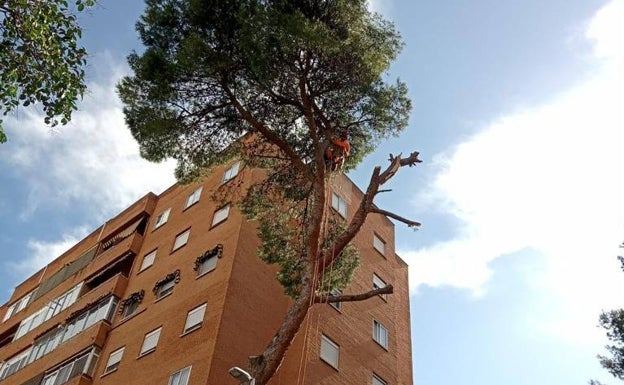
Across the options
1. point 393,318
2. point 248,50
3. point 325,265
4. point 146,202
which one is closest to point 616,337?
point 393,318

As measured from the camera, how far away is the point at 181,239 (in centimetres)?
2323

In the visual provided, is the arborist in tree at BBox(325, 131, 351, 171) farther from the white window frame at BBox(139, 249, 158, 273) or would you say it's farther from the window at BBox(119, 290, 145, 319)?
the white window frame at BBox(139, 249, 158, 273)

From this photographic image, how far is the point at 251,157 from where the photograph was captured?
1501 centimetres

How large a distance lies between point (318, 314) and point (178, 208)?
9246 millimetres

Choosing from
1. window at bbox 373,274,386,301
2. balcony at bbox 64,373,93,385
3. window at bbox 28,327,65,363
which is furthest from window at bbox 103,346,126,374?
window at bbox 373,274,386,301

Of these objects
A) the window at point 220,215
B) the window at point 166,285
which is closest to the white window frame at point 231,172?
the window at point 220,215

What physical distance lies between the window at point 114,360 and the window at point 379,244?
33.4 ft

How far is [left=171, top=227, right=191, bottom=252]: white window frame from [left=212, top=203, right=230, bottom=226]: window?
137cm

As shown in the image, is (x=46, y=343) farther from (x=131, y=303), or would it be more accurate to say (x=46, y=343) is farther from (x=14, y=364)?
(x=131, y=303)

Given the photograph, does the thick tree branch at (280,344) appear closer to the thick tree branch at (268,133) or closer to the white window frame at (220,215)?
the thick tree branch at (268,133)

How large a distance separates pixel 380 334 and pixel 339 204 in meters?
5.46

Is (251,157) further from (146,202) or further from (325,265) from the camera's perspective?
(146,202)

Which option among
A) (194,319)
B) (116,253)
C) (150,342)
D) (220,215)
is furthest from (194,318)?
(116,253)

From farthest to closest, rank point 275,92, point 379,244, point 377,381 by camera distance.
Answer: point 379,244, point 377,381, point 275,92
